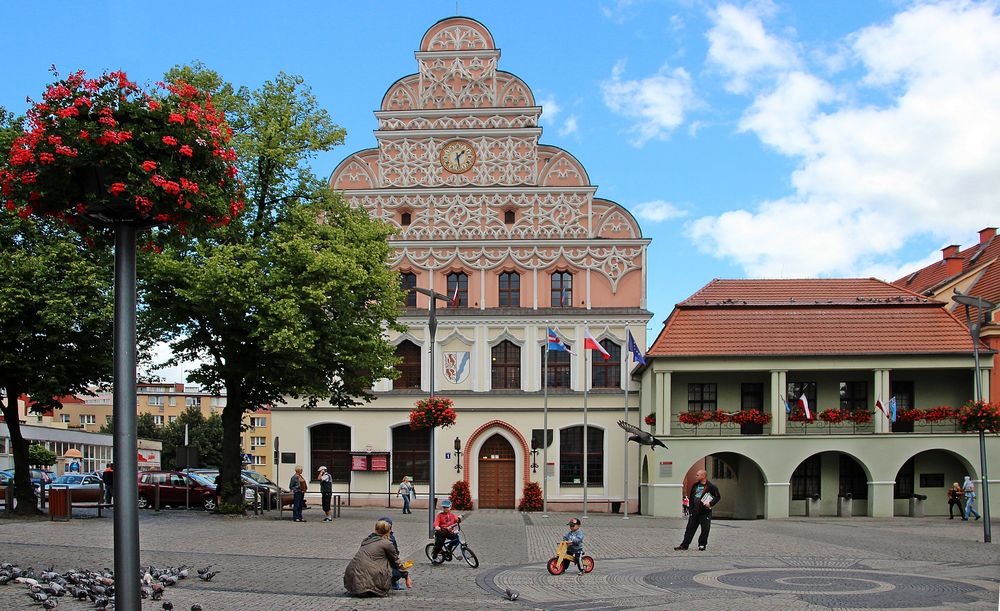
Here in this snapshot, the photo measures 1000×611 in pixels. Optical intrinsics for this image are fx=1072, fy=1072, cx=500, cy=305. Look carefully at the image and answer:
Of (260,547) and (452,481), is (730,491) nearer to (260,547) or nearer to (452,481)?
(452,481)

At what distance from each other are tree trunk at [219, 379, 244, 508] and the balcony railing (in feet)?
57.1

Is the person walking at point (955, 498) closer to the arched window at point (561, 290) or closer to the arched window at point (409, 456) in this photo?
the arched window at point (561, 290)

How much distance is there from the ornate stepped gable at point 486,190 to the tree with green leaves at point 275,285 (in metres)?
13.4

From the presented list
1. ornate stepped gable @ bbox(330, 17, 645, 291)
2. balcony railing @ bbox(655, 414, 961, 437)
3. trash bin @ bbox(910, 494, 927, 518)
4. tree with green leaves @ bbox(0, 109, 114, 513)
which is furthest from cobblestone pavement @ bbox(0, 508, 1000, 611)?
ornate stepped gable @ bbox(330, 17, 645, 291)

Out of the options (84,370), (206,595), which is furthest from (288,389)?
(206,595)

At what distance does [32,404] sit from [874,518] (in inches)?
1218

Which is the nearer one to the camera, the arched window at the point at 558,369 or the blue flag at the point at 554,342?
the blue flag at the point at 554,342

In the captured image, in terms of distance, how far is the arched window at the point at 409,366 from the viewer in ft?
166

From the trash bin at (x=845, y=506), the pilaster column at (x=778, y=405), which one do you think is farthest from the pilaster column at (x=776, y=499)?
the trash bin at (x=845, y=506)

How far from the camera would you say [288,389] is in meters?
34.1

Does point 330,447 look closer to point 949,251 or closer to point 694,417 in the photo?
point 694,417

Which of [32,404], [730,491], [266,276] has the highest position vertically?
[266,276]

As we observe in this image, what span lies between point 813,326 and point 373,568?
32.2 metres

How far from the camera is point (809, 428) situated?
4397 cm
